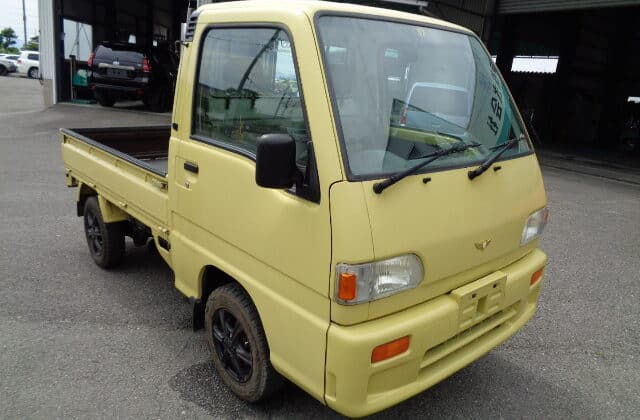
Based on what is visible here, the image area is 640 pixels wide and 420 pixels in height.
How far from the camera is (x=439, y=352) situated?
7.60 feet

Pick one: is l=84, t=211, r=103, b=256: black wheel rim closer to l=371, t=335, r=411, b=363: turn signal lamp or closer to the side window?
the side window

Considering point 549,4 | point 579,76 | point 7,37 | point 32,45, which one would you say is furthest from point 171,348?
point 7,37

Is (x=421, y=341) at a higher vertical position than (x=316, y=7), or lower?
lower

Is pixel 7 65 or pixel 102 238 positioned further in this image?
pixel 7 65

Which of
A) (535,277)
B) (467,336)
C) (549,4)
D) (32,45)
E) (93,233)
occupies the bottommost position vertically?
(93,233)

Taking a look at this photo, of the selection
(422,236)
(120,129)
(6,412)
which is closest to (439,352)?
(422,236)

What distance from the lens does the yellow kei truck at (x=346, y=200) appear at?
2033mm

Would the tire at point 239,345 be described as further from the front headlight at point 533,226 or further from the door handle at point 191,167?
the front headlight at point 533,226

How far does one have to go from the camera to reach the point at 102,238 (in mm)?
4297

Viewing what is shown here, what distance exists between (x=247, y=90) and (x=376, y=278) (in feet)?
3.98

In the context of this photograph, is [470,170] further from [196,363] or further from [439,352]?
[196,363]

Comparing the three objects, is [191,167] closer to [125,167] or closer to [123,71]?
[125,167]

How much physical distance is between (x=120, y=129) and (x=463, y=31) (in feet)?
11.4

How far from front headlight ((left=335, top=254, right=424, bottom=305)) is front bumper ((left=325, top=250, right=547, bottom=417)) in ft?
0.41
